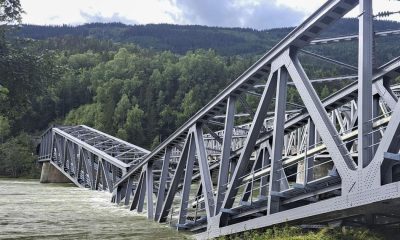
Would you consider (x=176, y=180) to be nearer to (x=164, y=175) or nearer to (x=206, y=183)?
(x=164, y=175)

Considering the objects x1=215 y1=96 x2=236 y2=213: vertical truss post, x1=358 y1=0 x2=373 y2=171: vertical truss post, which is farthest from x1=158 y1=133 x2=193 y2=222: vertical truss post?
x1=358 y1=0 x2=373 y2=171: vertical truss post

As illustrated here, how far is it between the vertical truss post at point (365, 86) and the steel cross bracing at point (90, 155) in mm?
30292

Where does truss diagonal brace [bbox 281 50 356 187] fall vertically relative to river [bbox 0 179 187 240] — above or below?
above

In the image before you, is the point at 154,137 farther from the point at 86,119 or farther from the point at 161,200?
A: the point at 161,200

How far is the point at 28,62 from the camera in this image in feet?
52.2

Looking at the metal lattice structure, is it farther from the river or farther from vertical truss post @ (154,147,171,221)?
the river

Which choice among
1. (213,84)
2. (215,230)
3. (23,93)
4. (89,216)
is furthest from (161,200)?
(213,84)

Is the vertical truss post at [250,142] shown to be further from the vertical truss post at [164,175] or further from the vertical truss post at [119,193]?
the vertical truss post at [119,193]

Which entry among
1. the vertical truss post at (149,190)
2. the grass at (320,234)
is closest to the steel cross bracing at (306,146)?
the grass at (320,234)

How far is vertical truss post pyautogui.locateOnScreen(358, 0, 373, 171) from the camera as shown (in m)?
9.68

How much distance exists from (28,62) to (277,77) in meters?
8.22

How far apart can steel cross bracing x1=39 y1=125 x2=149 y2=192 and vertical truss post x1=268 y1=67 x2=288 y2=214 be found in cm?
2661

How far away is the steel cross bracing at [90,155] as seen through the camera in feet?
151

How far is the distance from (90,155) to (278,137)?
4169cm
